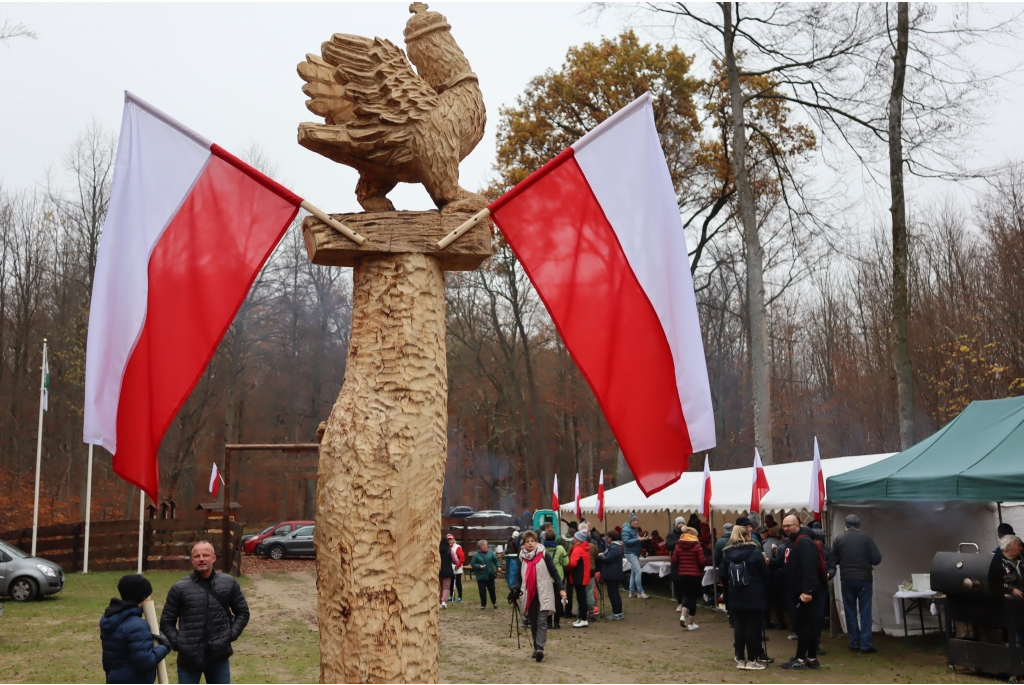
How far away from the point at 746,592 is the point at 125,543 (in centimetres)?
1800

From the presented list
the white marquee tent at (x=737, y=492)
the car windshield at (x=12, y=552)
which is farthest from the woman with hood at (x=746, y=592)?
the car windshield at (x=12, y=552)

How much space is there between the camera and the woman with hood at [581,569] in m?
15.4

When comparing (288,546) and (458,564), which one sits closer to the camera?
(458,564)

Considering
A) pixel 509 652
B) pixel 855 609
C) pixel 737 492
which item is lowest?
pixel 509 652

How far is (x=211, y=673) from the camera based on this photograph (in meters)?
5.77

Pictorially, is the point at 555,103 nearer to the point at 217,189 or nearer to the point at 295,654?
the point at 295,654

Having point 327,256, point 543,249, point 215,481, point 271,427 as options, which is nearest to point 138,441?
point 327,256

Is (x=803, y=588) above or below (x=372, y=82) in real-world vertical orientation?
below

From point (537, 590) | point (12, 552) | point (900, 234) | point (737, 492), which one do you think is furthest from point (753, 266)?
point (12, 552)

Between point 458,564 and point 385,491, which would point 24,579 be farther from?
point 385,491

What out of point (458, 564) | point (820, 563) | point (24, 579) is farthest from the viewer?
point (458, 564)

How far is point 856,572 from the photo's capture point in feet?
37.2

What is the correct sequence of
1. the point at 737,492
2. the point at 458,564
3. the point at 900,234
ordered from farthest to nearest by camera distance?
the point at 458,564 → the point at 737,492 → the point at 900,234

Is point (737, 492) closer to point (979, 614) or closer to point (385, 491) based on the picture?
point (979, 614)
